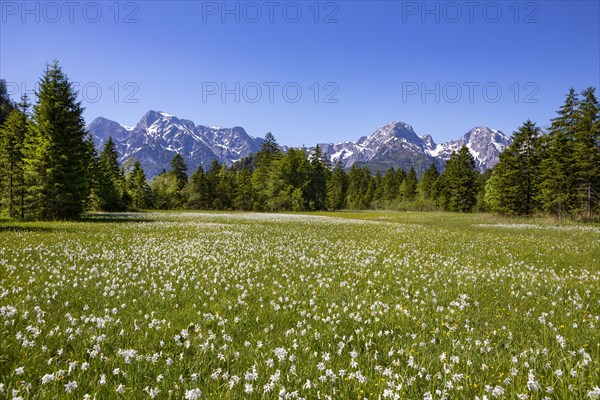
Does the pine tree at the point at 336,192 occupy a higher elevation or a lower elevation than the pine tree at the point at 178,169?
lower

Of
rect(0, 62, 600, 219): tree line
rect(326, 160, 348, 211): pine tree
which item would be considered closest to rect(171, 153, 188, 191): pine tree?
rect(0, 62, 600, 219): tree line

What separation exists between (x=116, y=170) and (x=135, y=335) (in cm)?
8231

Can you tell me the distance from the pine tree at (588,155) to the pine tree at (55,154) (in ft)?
178

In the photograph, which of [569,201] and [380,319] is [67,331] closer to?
[380,319]

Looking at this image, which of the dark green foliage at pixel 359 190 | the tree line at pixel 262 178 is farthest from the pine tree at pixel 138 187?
the dark green foliage at pixel 359 190

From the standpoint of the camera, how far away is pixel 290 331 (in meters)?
4.70

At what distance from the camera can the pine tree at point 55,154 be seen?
91.1ft

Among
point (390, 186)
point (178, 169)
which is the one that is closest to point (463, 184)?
point (390, 186)

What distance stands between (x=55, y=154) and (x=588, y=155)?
2227 inches

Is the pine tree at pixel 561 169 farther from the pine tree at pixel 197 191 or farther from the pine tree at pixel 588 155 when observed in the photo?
the pine tree at pixel 197 191

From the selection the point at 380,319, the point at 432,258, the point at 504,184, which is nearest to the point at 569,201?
the point at 504,184

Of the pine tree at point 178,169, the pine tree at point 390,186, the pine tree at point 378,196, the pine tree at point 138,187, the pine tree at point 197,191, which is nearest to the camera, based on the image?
the pine tree at point 138,187

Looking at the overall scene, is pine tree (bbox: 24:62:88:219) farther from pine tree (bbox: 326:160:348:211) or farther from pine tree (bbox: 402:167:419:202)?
pine tree (bbox: 402:167:419:202)

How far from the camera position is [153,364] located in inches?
148
